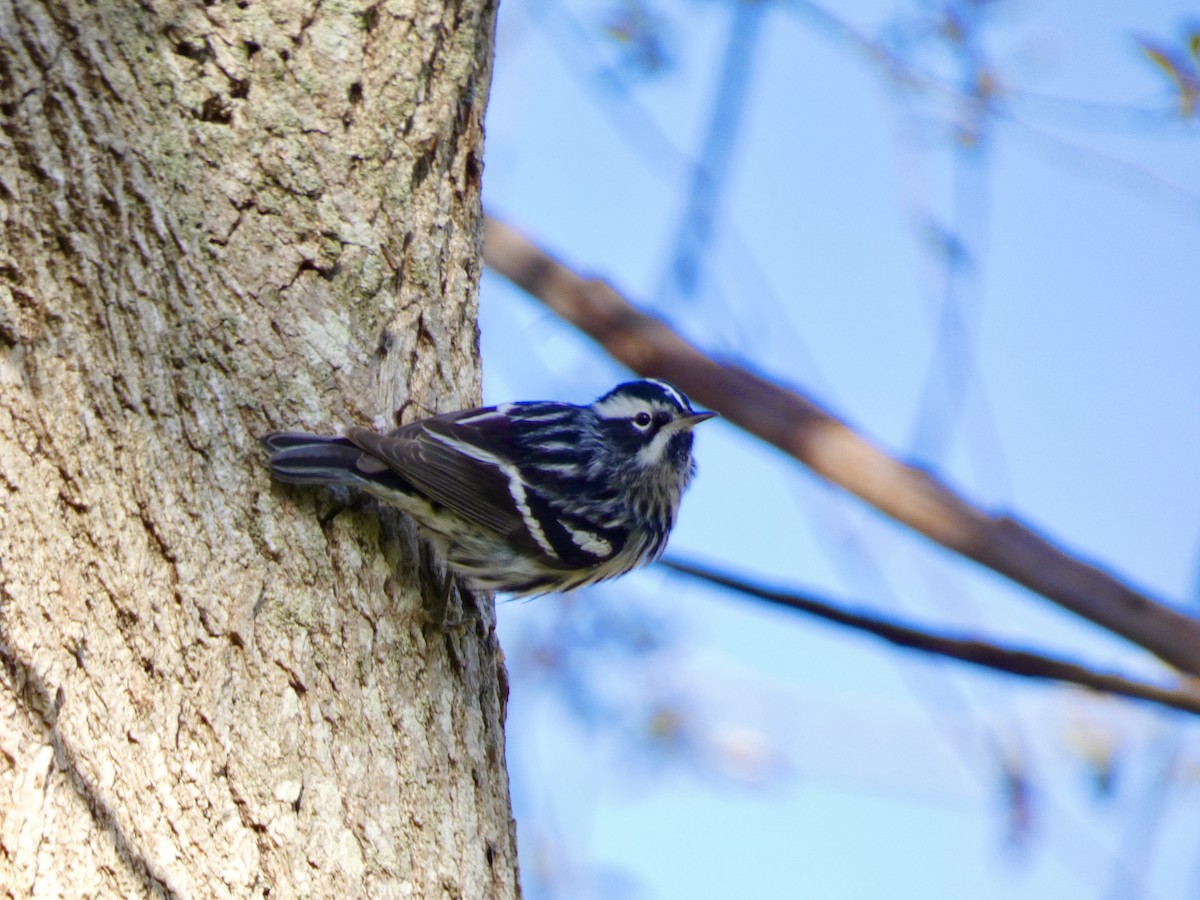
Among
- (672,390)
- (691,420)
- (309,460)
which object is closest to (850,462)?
(691,420)

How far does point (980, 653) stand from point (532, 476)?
1441 millimetres

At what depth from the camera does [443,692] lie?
2.96m

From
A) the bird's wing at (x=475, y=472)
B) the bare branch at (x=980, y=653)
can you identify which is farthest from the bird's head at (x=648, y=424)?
the bare branch at (x=980, y=653)

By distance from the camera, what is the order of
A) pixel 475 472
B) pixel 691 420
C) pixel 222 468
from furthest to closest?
pixel 691 420
pixel 475 472
pixel 222 468

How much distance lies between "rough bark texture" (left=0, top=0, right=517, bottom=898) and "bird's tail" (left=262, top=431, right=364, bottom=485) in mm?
47

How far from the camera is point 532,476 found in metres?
3.96

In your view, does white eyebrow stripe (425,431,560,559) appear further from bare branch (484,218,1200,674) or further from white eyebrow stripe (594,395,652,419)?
bare branch (484,218,1200,674)

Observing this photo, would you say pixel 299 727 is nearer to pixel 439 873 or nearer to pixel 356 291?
pixel 439 873

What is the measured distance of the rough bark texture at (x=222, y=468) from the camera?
7.88 feet

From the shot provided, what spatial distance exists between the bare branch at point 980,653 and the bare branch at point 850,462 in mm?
151

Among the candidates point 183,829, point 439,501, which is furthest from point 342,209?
point 183,829

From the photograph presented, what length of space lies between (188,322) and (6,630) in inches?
32.6

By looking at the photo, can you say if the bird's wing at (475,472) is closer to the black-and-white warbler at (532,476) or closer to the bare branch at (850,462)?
the black-and-white warbler at (532,476)

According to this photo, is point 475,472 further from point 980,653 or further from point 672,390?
point 980,653
